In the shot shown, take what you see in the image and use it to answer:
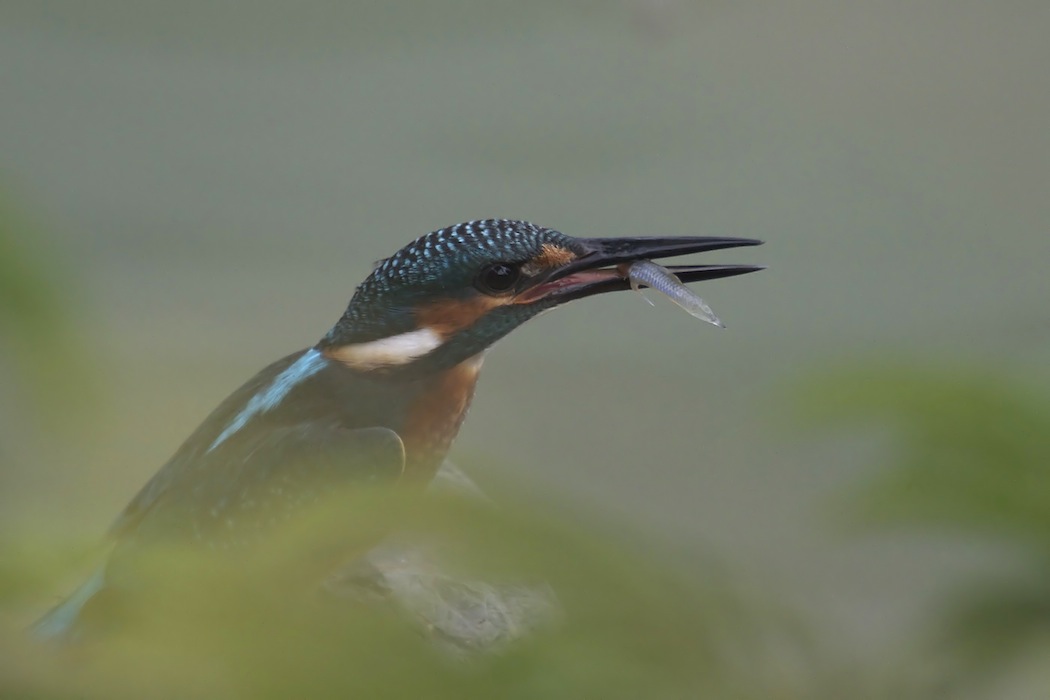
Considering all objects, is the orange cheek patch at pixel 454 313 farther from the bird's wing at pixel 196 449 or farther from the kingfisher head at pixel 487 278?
the bird's wing at pixel 196 449

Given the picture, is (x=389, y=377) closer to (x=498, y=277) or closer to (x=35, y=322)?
(x=498, y=277)

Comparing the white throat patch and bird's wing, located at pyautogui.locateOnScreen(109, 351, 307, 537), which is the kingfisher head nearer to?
the white throat patch

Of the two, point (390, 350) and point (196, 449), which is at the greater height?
point (390, 350)

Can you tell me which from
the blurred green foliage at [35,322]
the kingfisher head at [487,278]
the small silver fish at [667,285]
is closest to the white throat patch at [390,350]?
the kingfisher head at [487,278]

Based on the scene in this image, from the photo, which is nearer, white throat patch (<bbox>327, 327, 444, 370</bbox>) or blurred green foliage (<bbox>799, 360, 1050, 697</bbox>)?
blurred green foliage (<bbox>799, 360, 1050, 697</bbox>)

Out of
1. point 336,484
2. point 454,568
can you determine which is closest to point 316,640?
point 454,568

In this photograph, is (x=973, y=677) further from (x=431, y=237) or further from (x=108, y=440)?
(x=431, y=237)

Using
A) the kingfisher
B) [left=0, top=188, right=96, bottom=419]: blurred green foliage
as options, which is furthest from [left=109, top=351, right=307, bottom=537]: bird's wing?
[left=0, top=188, right=96, bottom=419]: blurred green foliage

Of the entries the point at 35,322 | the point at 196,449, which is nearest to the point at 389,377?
the point at 196,449
